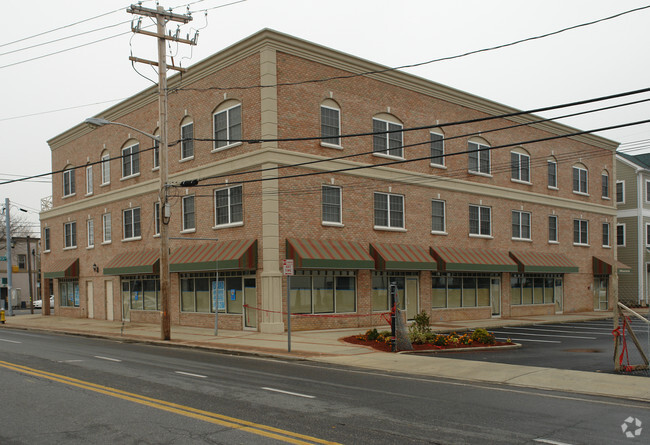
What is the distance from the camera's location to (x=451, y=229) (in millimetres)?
31312

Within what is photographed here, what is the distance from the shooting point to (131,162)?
33.3m

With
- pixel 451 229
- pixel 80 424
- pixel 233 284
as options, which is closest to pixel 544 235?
pixel 451 229

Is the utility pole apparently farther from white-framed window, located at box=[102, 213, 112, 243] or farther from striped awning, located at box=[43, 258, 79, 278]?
striped awning, located at box=[43, 258, 79, 278]

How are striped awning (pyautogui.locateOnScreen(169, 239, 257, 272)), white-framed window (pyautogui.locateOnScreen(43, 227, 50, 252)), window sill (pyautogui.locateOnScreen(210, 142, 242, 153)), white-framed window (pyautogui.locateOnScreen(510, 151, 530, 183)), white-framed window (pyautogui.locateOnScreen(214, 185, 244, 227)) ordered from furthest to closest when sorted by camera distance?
white-framed window (pyautogui.locateOnScreen(43, 227, 50, 252))
white-framed window (pyautogui.locateOnScreen(510, 151, 530, 183))
window sill (pyautogui.locateOnScreen(210, 142, 242, 153))
white-framed window (pyautogui.locateOnScreen(214, 185, 244, 227))
striped awning (pyautogui.locateOnScreen(169, 239, 257, 272))

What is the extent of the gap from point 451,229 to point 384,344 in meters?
13.5

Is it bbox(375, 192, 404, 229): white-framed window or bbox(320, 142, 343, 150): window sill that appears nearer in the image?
bbox(320, 142, 343, 150): window sill

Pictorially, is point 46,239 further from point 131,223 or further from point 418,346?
point 418,346

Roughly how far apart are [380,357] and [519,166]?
22269 millimetres

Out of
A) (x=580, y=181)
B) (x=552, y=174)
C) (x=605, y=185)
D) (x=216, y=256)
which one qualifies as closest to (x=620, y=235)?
(x=605, y=185)

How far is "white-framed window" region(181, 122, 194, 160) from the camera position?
28.3 m

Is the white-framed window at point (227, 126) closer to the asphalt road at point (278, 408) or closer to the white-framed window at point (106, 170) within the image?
the white-framed window at point (106, 170)

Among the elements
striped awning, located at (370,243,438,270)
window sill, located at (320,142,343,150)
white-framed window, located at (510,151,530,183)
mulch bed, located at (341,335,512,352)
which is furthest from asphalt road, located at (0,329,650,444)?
white-framed window, located at (510,151,530,183)

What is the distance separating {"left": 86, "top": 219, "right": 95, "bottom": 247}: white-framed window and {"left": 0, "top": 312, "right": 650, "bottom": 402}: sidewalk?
8290 mm

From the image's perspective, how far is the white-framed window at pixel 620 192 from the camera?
47.7m
